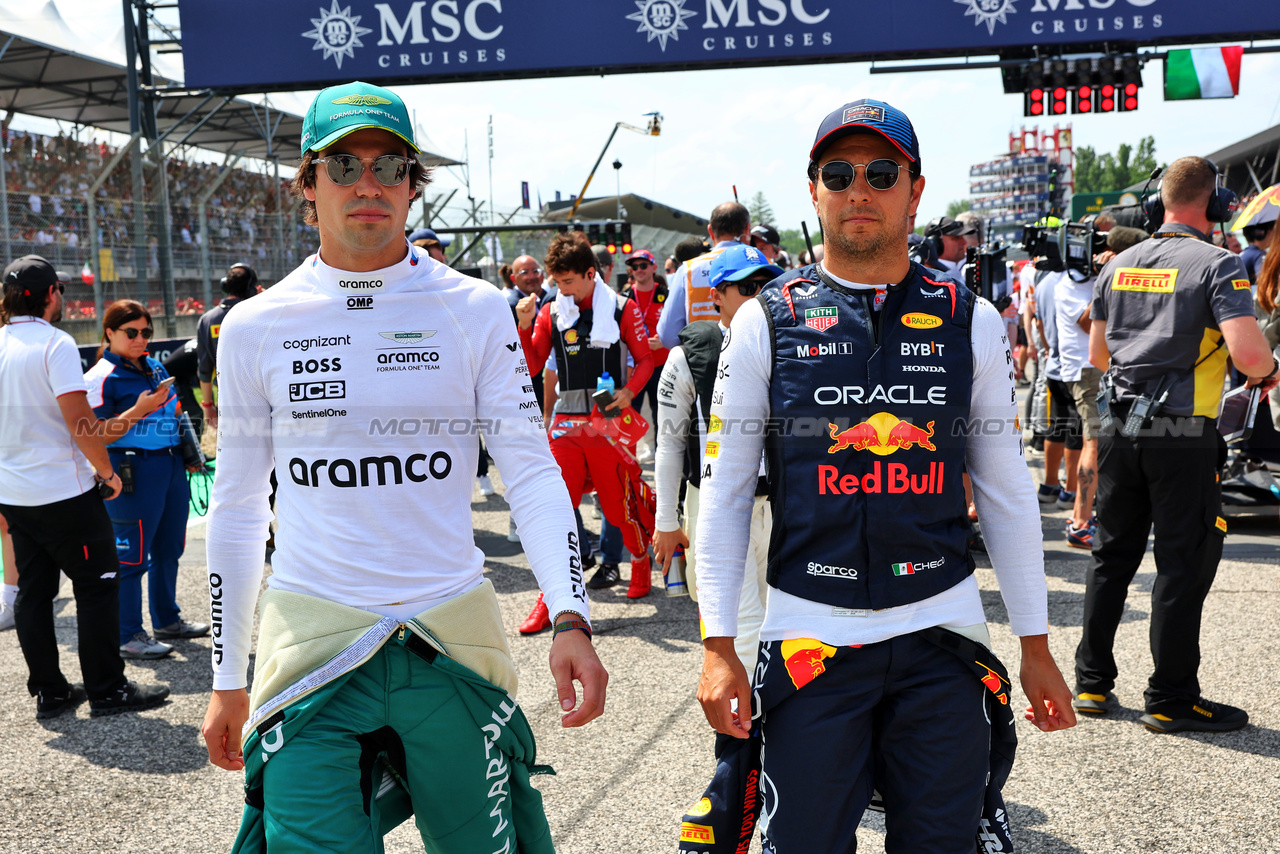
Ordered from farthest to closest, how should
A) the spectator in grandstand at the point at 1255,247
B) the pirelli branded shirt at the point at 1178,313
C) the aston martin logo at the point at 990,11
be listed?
1. the aston martin logo at the point at 990,11
2. the spectator in grandstand at the point at 1255,247
3. the pirelli branded shirt at the point at 1178,313

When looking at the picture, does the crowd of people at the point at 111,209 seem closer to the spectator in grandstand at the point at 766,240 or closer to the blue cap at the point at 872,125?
the spectator in grandstand at the point at 766,240

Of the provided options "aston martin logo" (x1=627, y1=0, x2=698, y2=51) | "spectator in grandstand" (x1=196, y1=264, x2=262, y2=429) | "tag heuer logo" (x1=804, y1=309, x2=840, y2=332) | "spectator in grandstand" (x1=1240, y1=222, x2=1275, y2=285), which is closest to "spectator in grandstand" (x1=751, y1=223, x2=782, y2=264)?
"spectator in grandstand" (x1=1240, y1=222, x2=1275, y2=285)

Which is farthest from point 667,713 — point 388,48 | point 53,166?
point 53,166

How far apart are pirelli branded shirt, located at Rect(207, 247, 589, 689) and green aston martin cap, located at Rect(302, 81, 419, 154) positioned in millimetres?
278

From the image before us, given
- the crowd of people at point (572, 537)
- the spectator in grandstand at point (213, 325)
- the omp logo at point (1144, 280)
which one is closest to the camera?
the crowd of people at point (572, 537)

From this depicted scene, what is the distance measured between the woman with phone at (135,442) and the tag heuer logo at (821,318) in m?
4.34

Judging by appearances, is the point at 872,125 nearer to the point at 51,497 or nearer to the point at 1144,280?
the point at 1144,280

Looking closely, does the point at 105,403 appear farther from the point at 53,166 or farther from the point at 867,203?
the point at 53,166

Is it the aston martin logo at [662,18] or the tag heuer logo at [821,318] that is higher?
the aston martin logo at [662,18]

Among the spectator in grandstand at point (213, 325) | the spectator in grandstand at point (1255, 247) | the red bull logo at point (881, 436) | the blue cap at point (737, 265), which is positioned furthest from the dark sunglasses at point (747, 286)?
the spectator in grandstand at point (1255, 247)

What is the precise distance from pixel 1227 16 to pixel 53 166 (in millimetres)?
19120

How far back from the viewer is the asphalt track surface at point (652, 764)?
347cm

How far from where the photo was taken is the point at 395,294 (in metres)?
2.21

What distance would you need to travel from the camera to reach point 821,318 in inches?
88.1
